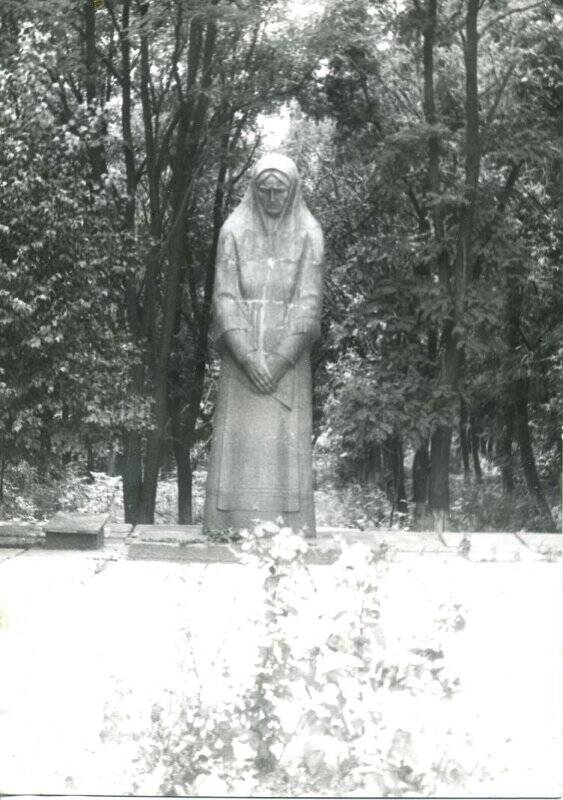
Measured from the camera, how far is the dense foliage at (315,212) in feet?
46.5

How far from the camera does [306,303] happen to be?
34.2 ft

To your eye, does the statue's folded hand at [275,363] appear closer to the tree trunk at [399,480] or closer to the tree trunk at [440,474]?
the tree trunk at [440,474]

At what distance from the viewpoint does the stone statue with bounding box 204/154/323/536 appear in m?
10.4

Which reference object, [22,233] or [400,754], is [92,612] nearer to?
[400,754]

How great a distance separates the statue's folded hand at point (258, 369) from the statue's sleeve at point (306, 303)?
0.16 meters

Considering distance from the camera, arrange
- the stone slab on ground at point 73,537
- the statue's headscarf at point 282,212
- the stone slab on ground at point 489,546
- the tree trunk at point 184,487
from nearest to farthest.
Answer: the stone slab on ground at point 489,546
the stone slab on ground at point 73,537
the statue's headscarf at point 282,212
the tree trunk at point 184,487

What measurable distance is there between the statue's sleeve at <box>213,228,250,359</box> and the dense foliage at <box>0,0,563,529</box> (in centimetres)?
333

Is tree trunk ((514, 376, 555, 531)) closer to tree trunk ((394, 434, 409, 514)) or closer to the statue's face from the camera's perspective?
tree trunk ((394, 434, 409, 514))

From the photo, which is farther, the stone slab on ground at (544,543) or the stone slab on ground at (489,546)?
the stone slab on ground at (544,543)

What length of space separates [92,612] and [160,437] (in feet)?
32.1

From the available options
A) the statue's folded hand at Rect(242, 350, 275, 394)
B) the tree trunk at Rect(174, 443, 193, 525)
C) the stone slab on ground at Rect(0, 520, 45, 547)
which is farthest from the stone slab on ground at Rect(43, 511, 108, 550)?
the tree trunk at Rect(174, 443, 193, 525)

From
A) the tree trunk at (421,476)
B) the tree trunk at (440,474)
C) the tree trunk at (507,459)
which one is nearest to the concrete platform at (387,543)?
the tree trunk at (440,474)

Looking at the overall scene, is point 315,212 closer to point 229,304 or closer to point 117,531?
point 117,531

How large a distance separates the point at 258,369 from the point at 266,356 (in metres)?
0.12
